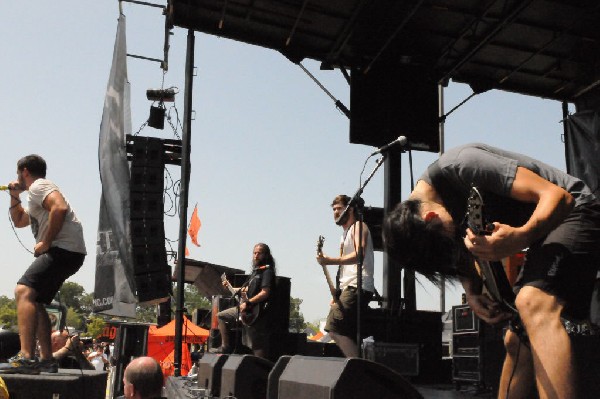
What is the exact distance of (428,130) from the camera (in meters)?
10.1

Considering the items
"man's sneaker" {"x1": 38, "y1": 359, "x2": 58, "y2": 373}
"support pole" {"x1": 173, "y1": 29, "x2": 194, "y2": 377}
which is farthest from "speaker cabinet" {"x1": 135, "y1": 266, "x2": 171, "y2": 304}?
"man's sneaker" {"x1": 38, "y1": 359, "x2": 58, "y2": 373}

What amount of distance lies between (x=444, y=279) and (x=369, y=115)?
24.7ft

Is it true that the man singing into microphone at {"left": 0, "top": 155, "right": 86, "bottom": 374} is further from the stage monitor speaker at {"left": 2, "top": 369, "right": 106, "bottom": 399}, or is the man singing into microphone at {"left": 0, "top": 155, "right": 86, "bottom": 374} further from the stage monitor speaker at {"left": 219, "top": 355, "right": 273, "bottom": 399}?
the stage monitor speaker at {"left": 219, "top": 355, "right": 273, "bottom": 399}

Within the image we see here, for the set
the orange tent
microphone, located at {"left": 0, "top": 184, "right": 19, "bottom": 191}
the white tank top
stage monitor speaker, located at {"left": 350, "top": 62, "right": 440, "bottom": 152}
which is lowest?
the orange tent

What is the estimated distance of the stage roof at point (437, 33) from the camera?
28.9ft

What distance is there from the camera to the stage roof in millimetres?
8797

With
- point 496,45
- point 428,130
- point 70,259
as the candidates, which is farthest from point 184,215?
point 496,45

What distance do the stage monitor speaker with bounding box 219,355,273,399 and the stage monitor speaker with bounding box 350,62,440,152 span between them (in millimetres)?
5995

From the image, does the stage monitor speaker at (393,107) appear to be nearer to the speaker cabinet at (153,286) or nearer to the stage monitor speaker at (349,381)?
the speaker cabinet at (153,286)

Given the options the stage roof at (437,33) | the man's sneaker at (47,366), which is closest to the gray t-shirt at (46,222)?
the man's sneaker at (47,366)

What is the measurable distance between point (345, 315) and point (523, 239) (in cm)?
349

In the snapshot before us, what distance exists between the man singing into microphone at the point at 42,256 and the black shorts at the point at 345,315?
87.5 inches

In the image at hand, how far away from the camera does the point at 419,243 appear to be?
2275 mm

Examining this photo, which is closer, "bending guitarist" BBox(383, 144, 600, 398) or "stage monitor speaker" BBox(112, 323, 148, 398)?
"bending guitarist" BBox(383, 144, 600, 398)
